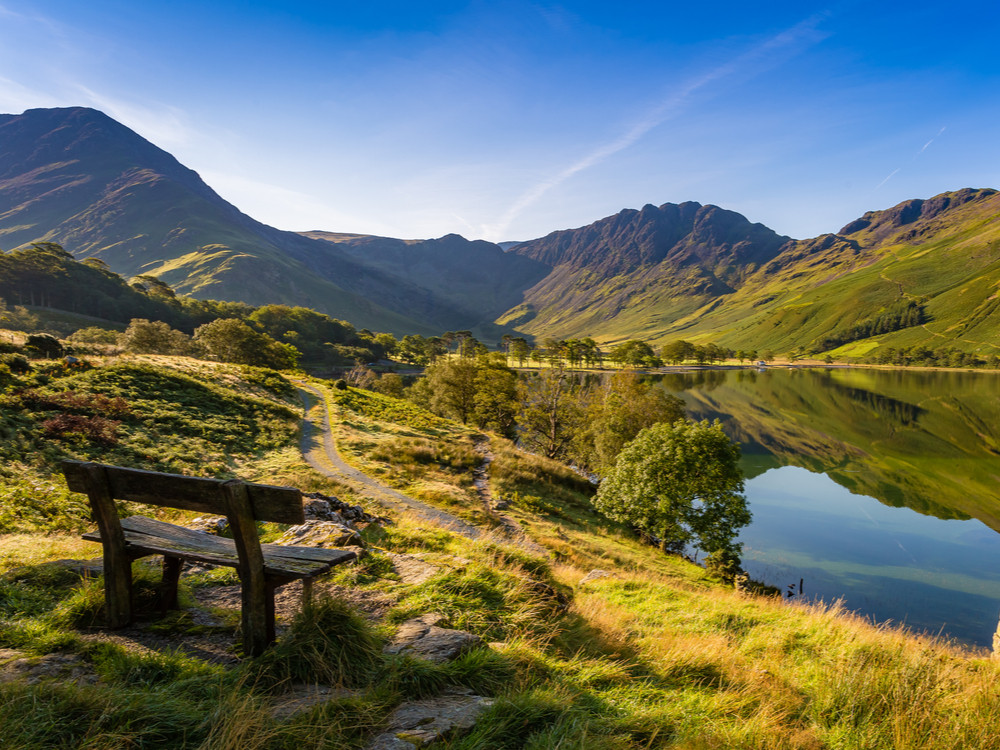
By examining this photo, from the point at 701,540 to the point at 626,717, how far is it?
23033mm

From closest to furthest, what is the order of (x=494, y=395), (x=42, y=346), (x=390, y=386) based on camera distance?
(x=42, y=346)
(x=494, y=395)
(x=390, y=386)

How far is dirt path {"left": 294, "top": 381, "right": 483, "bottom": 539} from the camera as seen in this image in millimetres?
16297

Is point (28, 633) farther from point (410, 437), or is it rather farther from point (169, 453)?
point (410, 437)

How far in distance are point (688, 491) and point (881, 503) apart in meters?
29.9

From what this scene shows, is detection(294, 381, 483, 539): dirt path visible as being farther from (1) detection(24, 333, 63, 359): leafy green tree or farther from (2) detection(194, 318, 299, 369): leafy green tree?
(2) detection(194, 318, 299, 369): leafy green tree

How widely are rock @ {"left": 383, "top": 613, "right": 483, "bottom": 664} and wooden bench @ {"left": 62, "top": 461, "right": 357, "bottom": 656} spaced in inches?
49.7

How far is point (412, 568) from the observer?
24.9 feet

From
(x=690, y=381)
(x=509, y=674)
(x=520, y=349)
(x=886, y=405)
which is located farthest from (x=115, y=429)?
(x=520, y=349)

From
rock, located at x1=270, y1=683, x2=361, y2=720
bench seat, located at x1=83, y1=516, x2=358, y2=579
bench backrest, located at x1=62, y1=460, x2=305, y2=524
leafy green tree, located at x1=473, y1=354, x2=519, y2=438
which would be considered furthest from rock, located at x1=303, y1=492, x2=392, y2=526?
leafy green tree, located at x1=473, y1=354, x2=519, y2=438

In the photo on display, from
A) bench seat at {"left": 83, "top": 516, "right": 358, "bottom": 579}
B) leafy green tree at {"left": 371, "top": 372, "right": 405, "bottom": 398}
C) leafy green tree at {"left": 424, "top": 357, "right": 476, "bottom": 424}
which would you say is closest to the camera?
bench seat at {"left": 83, "top": 516, "right": 358, "bottom": 579}

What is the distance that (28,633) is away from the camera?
4.30 m

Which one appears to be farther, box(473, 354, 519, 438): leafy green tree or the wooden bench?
box(473, 354, 519, 438): leafy green tree

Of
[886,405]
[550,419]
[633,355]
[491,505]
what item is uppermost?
[633,355]

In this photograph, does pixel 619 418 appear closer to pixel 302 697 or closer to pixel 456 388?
pixel 456 388
